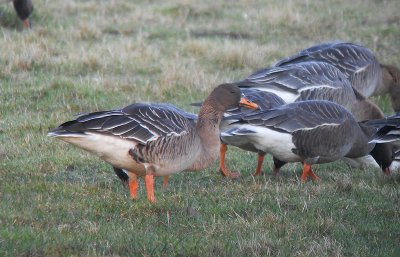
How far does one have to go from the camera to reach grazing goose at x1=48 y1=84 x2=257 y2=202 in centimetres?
679

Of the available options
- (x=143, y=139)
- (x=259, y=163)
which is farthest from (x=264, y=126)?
(x=143, y=139)

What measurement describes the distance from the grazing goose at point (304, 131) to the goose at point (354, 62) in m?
2.57

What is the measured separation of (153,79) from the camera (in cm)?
1239

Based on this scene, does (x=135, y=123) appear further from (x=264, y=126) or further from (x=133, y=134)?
(x=264, y=126)

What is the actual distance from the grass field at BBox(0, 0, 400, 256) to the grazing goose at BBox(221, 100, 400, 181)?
301 millimetres

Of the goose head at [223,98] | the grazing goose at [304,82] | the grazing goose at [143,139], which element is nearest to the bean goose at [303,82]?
the grazing goose at [304,82]

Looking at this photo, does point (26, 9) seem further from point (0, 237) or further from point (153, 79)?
point (0, 237)

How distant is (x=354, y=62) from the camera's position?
1173 centimetres

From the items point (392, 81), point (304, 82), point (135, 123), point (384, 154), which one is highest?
point (135, 123)

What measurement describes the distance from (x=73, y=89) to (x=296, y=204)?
4956 mm

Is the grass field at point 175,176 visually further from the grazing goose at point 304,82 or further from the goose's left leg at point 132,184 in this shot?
the grazing goose at point 304,82

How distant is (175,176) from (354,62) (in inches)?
164

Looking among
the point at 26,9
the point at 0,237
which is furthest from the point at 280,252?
the point at 26,9

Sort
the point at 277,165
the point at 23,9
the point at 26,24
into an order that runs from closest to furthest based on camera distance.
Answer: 1. the point at 277,165
2. the point at 26,24
3. the point at 23,9
